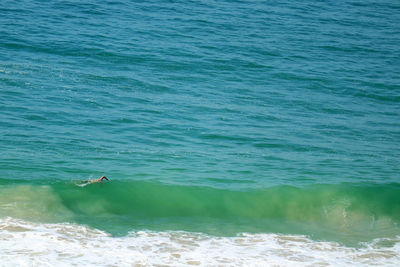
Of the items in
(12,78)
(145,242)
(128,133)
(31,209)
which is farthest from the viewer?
(12,78)

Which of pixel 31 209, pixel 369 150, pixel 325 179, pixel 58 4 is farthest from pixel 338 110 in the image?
pixel 58 4

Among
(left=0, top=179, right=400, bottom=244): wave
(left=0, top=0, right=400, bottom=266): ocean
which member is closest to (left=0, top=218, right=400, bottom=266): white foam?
(left=0, top=0, right=400, bottom=266): ocean

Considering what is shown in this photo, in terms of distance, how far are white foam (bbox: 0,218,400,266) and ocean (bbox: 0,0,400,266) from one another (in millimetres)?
40

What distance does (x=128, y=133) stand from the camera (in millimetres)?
16734

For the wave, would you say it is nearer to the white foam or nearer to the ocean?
the ocean

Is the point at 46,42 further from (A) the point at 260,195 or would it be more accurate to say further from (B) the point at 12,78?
(A) the point at 260,195

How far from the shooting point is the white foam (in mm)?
10086

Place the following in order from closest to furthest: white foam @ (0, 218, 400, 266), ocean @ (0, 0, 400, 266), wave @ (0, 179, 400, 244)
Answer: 1. white foam @ (0, 218, 400, 266)
2. ocean @ (0, 0, 400, 266)
3. wave @ (0, 179, 400, 244)

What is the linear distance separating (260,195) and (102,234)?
14.1 feet

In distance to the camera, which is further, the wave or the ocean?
the wave

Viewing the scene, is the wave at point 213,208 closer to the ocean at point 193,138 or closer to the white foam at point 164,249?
the ocean at point 193,138

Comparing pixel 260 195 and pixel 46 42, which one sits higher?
pixel 46 42

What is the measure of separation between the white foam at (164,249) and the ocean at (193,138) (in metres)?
0.04

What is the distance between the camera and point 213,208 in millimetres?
13180
